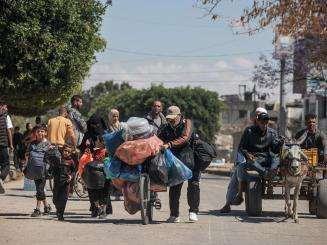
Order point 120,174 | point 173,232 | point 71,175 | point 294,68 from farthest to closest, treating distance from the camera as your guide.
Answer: point 294,68 → point 71,175 → point 120,174 → point 173,232

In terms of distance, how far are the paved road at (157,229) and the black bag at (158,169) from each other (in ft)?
2.18

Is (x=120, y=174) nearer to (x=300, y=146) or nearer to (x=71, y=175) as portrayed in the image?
(x=71, y=175)

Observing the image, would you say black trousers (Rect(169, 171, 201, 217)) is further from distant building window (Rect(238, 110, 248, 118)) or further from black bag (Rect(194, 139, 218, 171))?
distant building window (Rect(238, 110, 248, 118))

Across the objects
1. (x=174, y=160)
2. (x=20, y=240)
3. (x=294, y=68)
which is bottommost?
(x=20, y=240)

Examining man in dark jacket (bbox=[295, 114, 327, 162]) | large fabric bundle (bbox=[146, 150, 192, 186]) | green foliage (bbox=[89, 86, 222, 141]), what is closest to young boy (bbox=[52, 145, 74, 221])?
large fabric bundle (bbox=[146, 150, 192, 186])

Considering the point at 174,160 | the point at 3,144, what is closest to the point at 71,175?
the point at 174,160

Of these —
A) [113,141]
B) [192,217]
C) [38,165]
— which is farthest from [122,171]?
[38,165]

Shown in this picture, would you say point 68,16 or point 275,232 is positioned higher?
point 68,16

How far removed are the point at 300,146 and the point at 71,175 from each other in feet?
12.7

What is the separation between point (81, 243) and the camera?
1155 cm

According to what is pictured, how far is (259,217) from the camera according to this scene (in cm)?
1580

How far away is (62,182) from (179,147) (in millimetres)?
1969

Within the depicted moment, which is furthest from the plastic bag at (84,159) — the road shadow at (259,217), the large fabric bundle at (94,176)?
the road shadow at (259,217)

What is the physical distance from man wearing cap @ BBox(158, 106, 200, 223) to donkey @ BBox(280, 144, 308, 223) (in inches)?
56.5
